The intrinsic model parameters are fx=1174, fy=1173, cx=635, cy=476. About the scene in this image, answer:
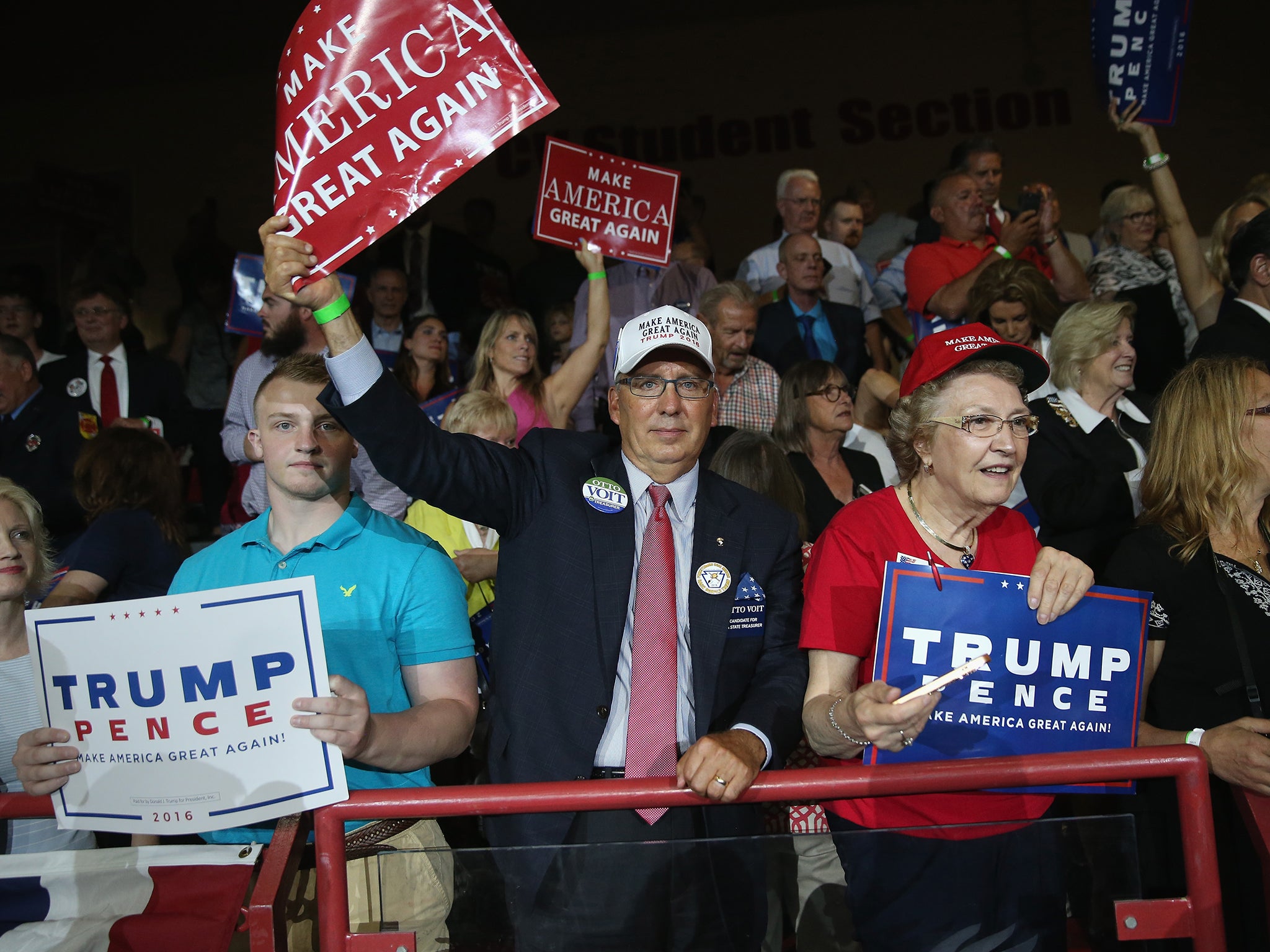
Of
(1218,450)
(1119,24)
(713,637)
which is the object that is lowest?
(713,637)

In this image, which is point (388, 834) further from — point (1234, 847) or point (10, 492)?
point (1234, 847)

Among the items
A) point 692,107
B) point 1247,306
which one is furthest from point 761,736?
point 692,107

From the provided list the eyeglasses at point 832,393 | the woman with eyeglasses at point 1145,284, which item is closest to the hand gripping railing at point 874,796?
the eyeglasses at point 832,393

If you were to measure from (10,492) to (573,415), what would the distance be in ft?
12.2

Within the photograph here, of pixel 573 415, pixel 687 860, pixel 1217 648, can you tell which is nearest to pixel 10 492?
pixel 687 860

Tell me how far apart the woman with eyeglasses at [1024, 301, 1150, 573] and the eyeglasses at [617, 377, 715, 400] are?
1.62 meters

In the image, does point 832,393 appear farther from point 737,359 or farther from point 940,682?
point 940,682

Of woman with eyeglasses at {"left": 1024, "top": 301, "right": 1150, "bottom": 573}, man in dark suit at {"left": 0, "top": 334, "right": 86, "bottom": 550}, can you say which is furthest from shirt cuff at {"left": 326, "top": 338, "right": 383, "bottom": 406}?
man in dark suit at {"left": 0, "top": 334, "right": 86, "bottom": 550}

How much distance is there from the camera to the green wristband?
8.33 ft

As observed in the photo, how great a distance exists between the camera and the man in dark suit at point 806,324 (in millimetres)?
6734

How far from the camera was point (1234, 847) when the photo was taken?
296 centimetres

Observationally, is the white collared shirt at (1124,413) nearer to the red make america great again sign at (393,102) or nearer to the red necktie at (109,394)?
the red make america great again sign at (393,102)

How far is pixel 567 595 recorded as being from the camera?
2.75 m

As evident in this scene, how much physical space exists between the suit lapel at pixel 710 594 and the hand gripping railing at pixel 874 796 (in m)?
0.39
